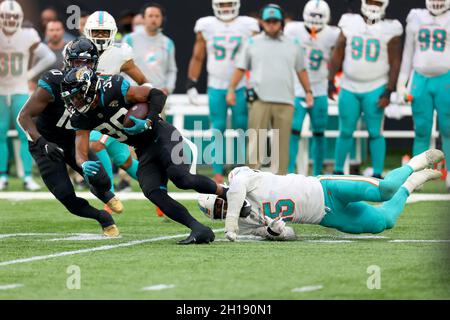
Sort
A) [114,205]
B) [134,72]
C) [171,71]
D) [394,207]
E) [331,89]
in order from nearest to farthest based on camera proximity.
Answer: [394,207]
[114,205]
[134,72]
[331,89]
[171,71]

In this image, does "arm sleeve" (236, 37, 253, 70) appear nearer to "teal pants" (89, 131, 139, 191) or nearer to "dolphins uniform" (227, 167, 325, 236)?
"teal pants" (89, 131, 139, 191)

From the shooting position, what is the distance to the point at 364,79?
39.9 feet

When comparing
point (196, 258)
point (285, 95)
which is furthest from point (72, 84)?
point (285, 95)

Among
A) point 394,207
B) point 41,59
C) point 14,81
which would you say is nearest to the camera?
point 394,207

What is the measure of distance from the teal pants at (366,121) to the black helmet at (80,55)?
4.74 metres

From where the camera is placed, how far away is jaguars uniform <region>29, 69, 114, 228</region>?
322 inches

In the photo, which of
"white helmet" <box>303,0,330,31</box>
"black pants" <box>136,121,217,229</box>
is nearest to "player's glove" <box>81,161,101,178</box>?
"black pants" <box>136,121,217,229</box>

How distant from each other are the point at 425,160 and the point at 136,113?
2.14m

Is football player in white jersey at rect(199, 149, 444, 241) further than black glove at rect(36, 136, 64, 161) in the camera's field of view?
No

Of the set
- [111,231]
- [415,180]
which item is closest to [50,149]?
[111,231]

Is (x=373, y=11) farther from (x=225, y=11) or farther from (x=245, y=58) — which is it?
(x=225, y=11)

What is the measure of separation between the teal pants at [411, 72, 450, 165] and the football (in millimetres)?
4797
